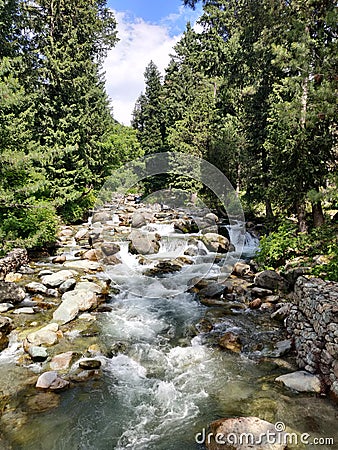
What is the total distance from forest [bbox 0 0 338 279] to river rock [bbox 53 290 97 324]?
→ 3.01m

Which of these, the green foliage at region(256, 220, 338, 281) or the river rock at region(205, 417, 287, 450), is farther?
the green foliage at region(256, 220, 338, 281)

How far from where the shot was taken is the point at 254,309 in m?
7.54

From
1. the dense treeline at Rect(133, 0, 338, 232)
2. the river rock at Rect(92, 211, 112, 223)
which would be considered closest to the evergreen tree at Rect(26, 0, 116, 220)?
the river rock at Rect(92, 211, 112, 223)

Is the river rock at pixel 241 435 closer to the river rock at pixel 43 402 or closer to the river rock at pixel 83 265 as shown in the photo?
the river rock at pixel 43 402

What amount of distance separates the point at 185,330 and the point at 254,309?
2023 millimetres

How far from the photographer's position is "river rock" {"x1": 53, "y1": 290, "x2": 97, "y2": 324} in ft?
22.3

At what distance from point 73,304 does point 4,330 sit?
60.1 inches

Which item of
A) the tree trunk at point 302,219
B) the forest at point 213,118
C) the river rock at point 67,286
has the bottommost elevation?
the river rock at point 67,286

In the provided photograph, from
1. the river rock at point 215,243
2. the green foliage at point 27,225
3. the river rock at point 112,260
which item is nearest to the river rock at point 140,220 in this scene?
the river rock at point 215,243

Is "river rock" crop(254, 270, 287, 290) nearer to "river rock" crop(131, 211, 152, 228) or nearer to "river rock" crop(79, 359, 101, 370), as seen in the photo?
"river rock" crop(79, 359, 101, 370)

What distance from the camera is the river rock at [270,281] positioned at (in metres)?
8.48

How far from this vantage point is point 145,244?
13570 millimetres

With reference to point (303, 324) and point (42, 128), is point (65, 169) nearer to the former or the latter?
point (42, 128)

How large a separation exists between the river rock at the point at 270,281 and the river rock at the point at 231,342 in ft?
9.58
